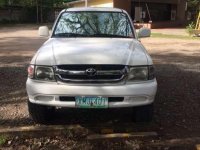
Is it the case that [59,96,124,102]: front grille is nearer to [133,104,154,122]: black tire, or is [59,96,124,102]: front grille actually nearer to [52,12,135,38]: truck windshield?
[133,104,154,122]: black tire

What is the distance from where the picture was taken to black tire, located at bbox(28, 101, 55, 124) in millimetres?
5418

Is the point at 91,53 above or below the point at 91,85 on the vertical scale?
above

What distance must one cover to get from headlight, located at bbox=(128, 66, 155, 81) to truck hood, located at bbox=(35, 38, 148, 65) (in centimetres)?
8

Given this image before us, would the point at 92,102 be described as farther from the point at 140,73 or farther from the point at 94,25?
the point at 94,25

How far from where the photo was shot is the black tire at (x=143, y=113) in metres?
5.46

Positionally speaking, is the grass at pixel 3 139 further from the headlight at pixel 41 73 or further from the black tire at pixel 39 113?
the headlight at pixel 41 73

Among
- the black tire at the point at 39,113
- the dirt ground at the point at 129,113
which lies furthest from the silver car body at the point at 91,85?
the dirt ground at the point at 129,113

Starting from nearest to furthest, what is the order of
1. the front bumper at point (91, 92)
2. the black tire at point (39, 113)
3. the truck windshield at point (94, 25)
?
1. the front bumper at point (91, 92)
2. the black tire at point (39, 113)
3. the truck windshield at point (94, 25)

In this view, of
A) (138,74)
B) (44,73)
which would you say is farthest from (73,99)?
(138,74)

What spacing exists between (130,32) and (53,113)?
1.94 metres

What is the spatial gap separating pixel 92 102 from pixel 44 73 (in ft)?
2.47

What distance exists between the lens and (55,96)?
4.94 m

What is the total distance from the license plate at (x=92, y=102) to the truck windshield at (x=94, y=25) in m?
1.76

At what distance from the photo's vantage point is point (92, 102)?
492cm
